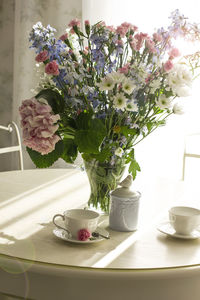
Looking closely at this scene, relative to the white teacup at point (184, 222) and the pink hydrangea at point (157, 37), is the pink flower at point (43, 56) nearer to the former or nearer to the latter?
the pink hydrangea at point (157, 37)

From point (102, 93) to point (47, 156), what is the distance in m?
0.23

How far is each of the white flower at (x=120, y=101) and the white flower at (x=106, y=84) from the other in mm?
30

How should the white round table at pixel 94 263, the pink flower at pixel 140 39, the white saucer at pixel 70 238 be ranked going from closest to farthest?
the white round table at pixel 94 263 < the white saucer at pixel 70 238 < the pink flower at pixel 140 39

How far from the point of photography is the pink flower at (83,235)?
1.15 meters

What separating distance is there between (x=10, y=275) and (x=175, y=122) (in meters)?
2.01

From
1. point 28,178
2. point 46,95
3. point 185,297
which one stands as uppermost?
point 46,95

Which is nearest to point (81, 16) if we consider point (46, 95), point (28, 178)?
point (28, 178)

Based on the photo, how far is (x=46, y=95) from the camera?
1.28 m

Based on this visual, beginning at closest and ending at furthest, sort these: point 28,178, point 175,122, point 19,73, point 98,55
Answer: point 98,55, point 28,178, point 175,122, point 19,73

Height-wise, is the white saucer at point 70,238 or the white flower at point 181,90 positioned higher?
the white flower at point 181,90

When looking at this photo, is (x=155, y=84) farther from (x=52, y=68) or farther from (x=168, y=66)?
(x=52, y=68)

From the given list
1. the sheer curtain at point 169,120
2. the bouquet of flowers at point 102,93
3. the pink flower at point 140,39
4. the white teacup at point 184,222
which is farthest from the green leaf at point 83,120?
the sheer curtain at point 169,120

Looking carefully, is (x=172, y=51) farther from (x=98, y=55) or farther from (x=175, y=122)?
(x=175, y=122)

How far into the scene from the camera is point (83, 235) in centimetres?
A: 115
